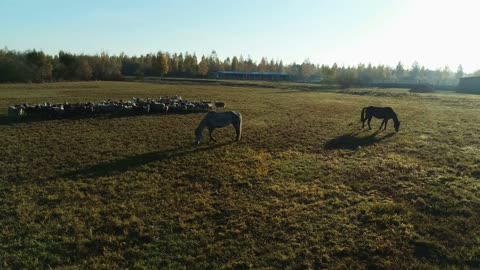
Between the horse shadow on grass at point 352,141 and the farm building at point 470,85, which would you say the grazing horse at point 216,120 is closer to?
the horse shadow on grass at point 352,141

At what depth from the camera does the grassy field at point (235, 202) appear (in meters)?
7.76

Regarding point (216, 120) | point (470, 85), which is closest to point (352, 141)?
point (216, 120)

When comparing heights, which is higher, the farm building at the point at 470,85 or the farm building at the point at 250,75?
the farm building at the point at 250,75

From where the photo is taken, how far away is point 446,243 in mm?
8320

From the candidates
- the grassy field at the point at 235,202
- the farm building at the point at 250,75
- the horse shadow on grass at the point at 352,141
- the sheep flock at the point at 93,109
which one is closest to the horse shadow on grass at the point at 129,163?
the grassy field at the point at 235,202

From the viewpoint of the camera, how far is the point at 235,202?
10.7 meters

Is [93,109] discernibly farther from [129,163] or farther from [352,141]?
[352,141]

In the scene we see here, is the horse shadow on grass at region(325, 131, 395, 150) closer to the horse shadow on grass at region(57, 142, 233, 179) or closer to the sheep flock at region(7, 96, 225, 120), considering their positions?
the horse shadow on grass at region(57, 142, 233, 179)

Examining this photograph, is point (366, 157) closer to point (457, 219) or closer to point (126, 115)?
point (457, 219)

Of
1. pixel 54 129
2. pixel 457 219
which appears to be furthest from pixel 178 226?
pixel 54 129

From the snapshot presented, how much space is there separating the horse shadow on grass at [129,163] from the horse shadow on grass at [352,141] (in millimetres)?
6324

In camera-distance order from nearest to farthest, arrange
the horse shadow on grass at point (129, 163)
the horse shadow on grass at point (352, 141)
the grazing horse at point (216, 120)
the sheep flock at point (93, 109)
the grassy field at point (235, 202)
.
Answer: the grassy field at point (235, 202)
the horse shadow on grass at point (129, 163)
the horse shadow on grass at point (352, 141)
the grazing horse at point (216, 120)
the sheep flock at point (93, 109)

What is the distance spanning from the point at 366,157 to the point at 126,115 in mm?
18267

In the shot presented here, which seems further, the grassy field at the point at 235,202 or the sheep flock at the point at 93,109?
the sheep flock at the point at 93,109
